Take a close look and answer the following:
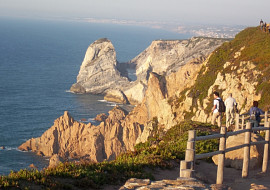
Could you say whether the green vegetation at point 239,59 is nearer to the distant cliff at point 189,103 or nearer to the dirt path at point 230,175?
the distant cliff at point 189,103

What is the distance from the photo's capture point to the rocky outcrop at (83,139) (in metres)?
63.9

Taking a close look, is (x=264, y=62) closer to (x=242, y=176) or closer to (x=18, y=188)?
(x=242, y=176)

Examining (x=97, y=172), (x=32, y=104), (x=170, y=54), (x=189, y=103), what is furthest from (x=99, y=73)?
(x=97, y=172)

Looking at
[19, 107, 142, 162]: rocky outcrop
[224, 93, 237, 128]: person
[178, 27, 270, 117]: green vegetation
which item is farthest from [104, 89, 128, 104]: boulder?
[224, 93, 237, 128]: person

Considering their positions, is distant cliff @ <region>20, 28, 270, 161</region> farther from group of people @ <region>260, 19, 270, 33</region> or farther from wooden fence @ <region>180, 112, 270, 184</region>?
wooden fence @ <region>180, 112, 270, 184</region>

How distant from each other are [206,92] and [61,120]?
1018 inches

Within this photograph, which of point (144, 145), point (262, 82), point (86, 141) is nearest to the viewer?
point (144, 145)

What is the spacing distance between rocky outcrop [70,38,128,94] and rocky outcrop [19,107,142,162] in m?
66.5

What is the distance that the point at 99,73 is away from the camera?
14850 centimetres

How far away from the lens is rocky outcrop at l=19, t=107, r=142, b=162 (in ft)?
210

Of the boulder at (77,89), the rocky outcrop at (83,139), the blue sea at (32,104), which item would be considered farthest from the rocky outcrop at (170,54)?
the rocky outcrop at (83,139)

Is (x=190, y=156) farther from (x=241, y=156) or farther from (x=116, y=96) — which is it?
(x=116, y=96)

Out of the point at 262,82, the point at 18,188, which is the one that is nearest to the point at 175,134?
the point at 18,188

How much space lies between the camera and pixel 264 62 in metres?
48.2
